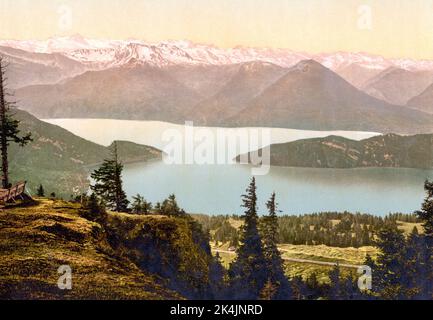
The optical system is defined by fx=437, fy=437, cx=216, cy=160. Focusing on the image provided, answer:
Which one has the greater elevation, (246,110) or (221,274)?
(246,110)

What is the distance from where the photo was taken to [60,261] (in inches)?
757

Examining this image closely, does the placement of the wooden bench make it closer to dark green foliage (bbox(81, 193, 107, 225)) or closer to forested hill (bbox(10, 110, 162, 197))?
dark green foliage (bbox(81, 193, 107, 225))

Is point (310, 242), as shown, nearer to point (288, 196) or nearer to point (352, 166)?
point (288, 196)

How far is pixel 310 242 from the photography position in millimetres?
62156

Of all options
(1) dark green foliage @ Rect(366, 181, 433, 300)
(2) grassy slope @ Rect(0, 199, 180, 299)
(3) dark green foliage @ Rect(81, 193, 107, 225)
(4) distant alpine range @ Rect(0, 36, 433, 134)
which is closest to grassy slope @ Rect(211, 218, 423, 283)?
(1) dark green foliage @ Rect(366, 181, 433, 300)

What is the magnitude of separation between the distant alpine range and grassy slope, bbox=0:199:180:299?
2623cm

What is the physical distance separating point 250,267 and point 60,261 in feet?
39.3

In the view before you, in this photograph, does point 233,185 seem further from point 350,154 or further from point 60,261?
point 350,154

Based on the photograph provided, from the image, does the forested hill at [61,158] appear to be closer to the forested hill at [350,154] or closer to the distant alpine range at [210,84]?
the distant alpine range at [210,84]

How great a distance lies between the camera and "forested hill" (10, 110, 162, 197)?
5547cm

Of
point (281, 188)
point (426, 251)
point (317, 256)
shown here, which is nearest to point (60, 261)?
point (426, 251)

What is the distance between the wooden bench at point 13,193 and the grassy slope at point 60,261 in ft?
2.41
